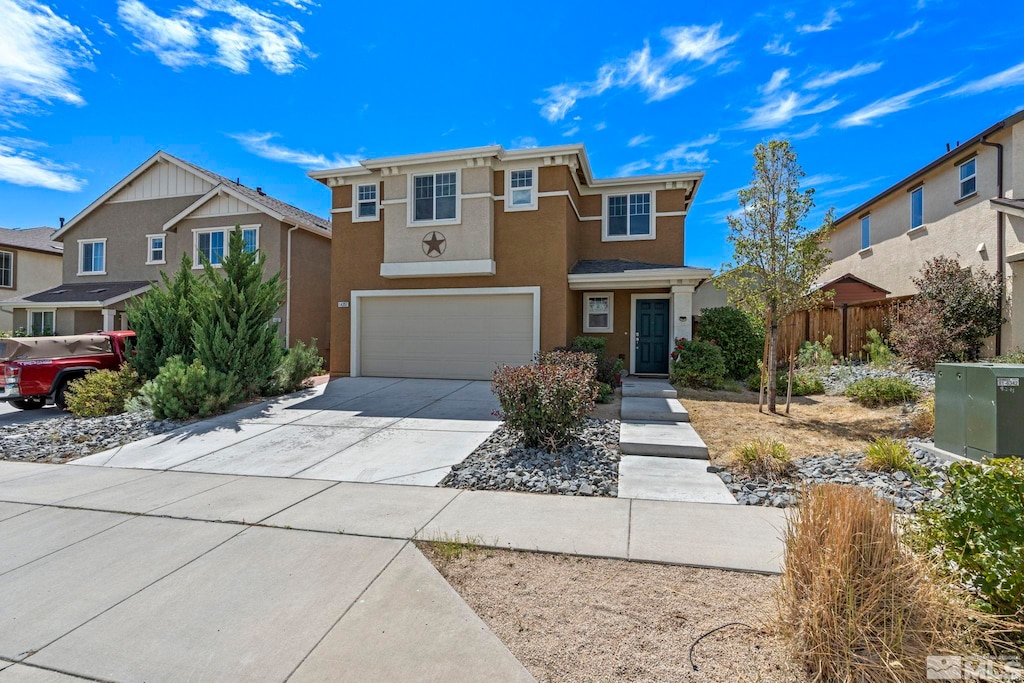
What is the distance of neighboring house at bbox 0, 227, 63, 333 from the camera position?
23016mm

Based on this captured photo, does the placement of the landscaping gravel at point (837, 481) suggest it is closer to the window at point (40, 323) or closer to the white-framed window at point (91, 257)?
the white-framed window at point (91, 257)

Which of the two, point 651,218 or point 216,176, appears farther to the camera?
point 216,176

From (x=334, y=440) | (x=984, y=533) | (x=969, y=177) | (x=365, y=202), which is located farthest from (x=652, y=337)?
(x=984, y=533)

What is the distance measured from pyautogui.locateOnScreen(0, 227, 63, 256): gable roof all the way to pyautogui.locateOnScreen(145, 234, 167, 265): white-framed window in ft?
28.9

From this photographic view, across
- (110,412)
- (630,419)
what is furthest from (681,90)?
(110,412)

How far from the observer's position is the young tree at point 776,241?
8727mm

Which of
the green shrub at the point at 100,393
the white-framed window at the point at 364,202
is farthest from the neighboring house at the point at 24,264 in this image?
the white-framed window at the point at 364,202

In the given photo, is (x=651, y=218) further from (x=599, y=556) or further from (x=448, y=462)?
(x=599, y=556)

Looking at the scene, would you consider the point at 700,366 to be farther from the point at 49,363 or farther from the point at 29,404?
the point at 29,404

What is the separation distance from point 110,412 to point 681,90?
49.5 ft

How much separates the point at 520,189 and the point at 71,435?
1082 centimetres

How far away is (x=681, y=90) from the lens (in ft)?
39.8

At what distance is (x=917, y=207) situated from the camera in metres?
15.8

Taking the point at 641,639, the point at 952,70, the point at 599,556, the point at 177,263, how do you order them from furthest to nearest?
1. the point at 177,263
2. the point at 952,70
3. the point at 599,556
4. the point at 641,639
